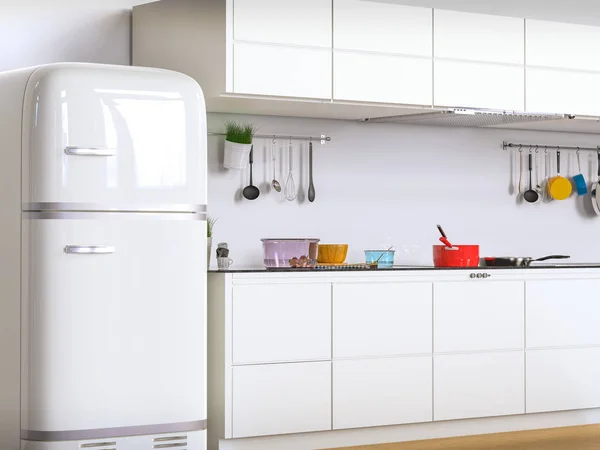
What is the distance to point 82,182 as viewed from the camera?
3830 millimetres

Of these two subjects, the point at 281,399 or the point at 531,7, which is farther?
the point at 531,7

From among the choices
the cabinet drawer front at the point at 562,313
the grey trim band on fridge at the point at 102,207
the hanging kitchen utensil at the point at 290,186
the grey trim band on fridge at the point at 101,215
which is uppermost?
the hanging kitchen utensil at the point at 290,186

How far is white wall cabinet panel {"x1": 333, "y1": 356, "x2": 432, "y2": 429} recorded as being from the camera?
454 centimetres

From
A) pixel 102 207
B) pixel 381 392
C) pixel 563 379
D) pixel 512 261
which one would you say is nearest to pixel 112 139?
pixel 102 207

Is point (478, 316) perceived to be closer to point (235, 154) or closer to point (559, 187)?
point (559, 187)

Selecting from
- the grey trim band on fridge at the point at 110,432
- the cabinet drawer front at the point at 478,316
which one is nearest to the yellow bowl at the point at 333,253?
the cabinet drawer front at the point at 478,316

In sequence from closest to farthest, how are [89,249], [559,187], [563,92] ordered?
[89,249] < [563,92] < [559,187]

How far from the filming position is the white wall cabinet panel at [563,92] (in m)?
5.10

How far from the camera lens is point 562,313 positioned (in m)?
5.02

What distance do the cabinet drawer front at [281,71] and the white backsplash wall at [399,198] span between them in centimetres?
52

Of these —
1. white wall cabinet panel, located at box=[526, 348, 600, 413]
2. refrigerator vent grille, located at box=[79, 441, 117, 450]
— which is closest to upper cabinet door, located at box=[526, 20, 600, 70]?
white wall cabinet panel, located at box=[526, 348, 600, 413]

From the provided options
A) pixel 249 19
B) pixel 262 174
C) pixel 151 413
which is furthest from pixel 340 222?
pixel 151 413

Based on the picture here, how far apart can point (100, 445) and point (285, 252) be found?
127cm

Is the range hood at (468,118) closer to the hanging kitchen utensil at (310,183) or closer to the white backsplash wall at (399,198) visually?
the white backsplash wall at (399,198)
